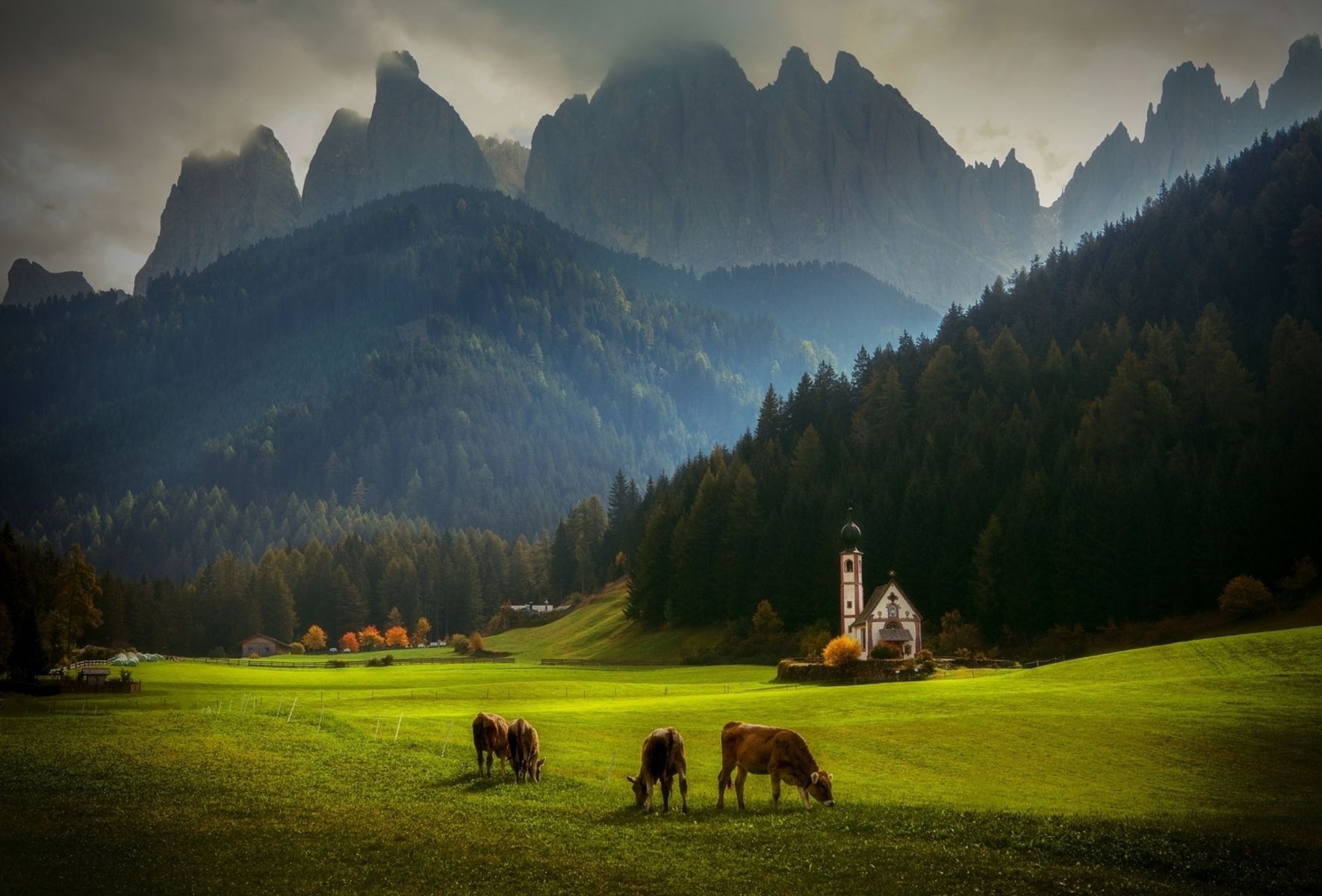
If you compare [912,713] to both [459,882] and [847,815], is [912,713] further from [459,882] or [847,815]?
[459,882]

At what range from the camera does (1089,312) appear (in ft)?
513

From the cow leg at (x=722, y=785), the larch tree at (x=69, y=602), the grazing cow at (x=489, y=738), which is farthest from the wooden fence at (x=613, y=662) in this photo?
the cow leg at (x=722, y=785)

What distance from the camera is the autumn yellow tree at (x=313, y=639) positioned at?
180m

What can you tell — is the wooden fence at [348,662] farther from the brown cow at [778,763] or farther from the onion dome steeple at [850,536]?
the brown cow at [778,763]

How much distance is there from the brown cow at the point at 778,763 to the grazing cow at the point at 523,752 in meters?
6.88

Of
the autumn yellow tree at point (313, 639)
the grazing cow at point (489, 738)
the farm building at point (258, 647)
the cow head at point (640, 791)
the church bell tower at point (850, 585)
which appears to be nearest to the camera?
the cow head at point (640, 791)

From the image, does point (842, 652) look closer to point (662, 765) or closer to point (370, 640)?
point (662, 765)

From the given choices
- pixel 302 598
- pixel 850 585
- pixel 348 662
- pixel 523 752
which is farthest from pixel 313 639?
pixel 523 752

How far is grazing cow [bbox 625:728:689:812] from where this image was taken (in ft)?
88.9

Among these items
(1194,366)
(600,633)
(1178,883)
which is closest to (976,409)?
(1194,366)

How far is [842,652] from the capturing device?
8250cm

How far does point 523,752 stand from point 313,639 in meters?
159

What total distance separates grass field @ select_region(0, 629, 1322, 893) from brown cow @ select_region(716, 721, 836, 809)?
24.6 inches

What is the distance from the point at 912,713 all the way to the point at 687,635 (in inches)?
2889
